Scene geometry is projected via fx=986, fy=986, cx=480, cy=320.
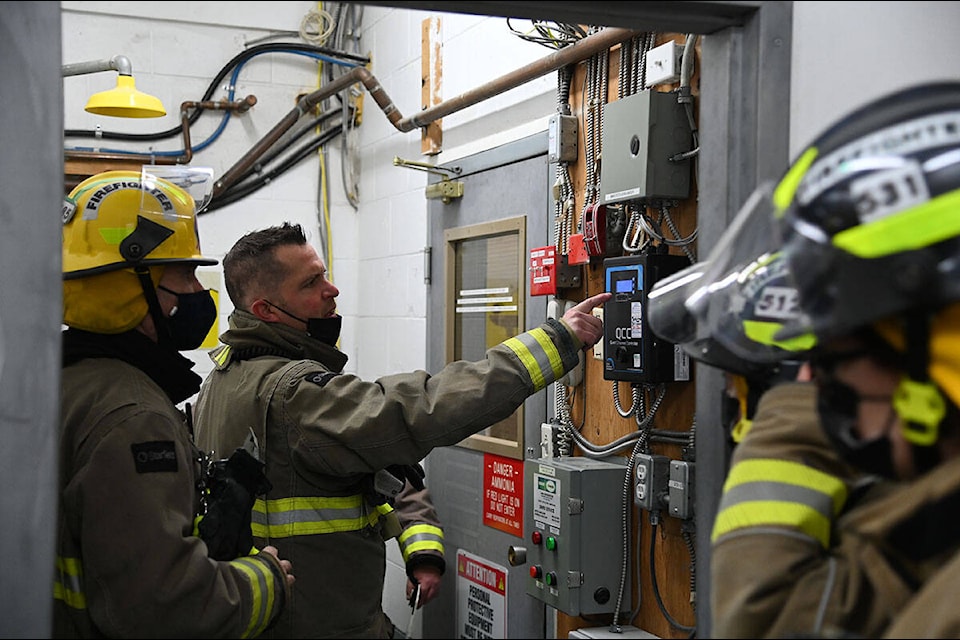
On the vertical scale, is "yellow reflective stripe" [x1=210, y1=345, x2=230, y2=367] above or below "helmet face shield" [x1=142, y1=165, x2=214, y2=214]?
below

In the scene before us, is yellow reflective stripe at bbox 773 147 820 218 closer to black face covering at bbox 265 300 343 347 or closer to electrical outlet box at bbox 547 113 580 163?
black face covering at bbox 265 300 343 347

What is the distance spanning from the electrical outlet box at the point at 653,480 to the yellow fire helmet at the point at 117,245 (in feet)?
4.77

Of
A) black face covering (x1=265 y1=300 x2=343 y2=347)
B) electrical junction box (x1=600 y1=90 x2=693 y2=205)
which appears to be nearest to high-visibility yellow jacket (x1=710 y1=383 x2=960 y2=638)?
electrical junction box (x1=600 y1=90 x2=693 y2=205)

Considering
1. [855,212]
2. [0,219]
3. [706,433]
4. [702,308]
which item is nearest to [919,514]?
[855,212]

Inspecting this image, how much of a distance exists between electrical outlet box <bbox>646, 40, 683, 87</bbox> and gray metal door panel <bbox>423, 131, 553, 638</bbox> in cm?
82

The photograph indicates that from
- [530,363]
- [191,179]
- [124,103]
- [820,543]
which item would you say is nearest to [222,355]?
[191,179]

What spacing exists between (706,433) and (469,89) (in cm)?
282

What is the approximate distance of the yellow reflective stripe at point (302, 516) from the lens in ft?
9.05

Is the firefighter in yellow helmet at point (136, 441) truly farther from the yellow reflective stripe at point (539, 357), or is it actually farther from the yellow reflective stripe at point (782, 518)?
the yellow reflective stripe at point (782, 518)

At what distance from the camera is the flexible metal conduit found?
325cm

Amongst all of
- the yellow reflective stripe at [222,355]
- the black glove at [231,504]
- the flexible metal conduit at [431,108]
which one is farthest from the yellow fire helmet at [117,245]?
the flexible metal conduit at [431,108]

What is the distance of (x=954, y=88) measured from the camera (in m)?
1.19

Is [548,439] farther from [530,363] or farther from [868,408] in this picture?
[868,408]

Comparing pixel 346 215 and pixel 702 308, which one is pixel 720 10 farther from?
pixel 346 215
